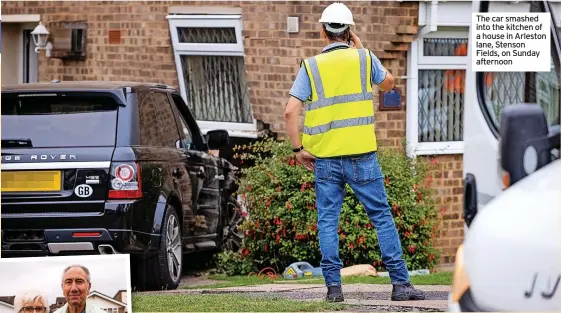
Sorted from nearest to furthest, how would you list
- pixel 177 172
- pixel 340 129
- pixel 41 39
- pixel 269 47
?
pixel 340 129
pixel 177 172
pixel 269 47
pixel 41 39

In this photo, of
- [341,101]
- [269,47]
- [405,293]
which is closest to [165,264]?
[405,293]

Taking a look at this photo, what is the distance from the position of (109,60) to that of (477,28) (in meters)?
7.47

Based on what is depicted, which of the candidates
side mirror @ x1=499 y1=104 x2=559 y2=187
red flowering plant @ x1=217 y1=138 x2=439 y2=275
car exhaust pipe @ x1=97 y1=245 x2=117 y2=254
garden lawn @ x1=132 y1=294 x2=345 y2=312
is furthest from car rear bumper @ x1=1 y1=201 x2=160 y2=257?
side mirror @ x1=499 y1=104 x2=559 y2=187

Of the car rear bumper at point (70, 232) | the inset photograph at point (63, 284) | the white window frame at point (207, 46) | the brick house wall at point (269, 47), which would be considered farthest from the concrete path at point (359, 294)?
the white window frame at point (207, 46)

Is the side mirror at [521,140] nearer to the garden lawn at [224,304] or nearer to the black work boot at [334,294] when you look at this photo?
the garden lawn at [224,304]

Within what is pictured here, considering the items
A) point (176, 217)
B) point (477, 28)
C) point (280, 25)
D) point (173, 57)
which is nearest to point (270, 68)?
point (280, 25)

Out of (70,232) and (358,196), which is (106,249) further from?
(358,196)

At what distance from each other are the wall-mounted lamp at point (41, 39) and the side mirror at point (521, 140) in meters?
9.70

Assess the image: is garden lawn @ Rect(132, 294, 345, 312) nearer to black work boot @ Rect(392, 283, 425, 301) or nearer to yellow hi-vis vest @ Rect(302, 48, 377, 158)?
black work boot @ Rect(392, 283, 425, 301)

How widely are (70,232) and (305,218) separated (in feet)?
7.73

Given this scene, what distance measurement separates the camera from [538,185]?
17.8 ft

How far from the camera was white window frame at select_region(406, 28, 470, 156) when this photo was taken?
42.3 ft

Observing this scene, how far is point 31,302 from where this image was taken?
25.3 feet

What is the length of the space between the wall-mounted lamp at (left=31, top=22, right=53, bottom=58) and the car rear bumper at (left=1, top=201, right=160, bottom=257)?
537 cm
